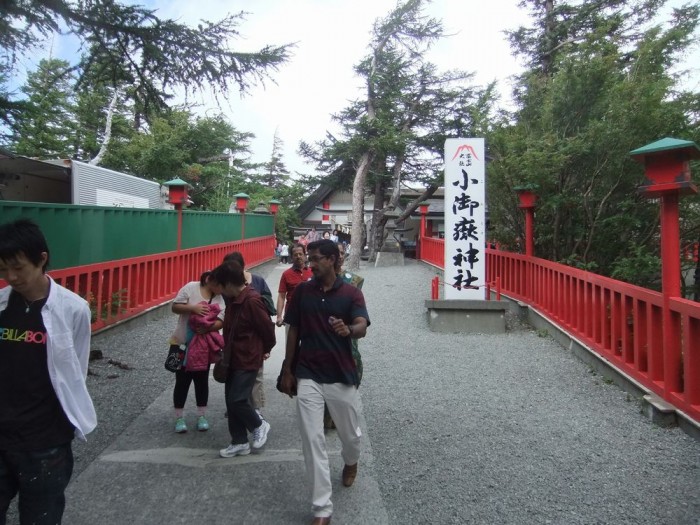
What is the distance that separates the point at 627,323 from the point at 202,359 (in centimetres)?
427

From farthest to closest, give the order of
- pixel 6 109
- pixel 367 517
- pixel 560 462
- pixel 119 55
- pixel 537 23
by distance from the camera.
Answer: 1. pixel 537 23
2. pixel 119 55
3. pixel 6 109
4. pixel 560 462
5. pixel 367 517

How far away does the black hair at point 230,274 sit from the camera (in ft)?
11.8

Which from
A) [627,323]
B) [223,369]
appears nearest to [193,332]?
[223,369]

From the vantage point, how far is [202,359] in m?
3.99

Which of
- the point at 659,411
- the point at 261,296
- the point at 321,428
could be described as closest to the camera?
the point at 321,428

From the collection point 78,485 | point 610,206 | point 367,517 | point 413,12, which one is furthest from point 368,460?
point 413,12

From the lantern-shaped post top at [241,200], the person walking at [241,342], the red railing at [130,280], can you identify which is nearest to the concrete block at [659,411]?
the person walking at [241,342]

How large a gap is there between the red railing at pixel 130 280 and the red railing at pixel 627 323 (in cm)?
581

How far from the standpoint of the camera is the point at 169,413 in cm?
464

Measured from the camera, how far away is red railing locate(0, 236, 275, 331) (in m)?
6.91

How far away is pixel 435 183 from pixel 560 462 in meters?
17.4

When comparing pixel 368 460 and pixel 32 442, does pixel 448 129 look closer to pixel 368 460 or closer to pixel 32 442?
pixel 368 460

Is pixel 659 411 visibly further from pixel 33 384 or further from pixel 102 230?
pixel 102 230

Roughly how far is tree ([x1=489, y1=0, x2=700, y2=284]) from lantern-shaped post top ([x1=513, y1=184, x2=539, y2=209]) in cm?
13
